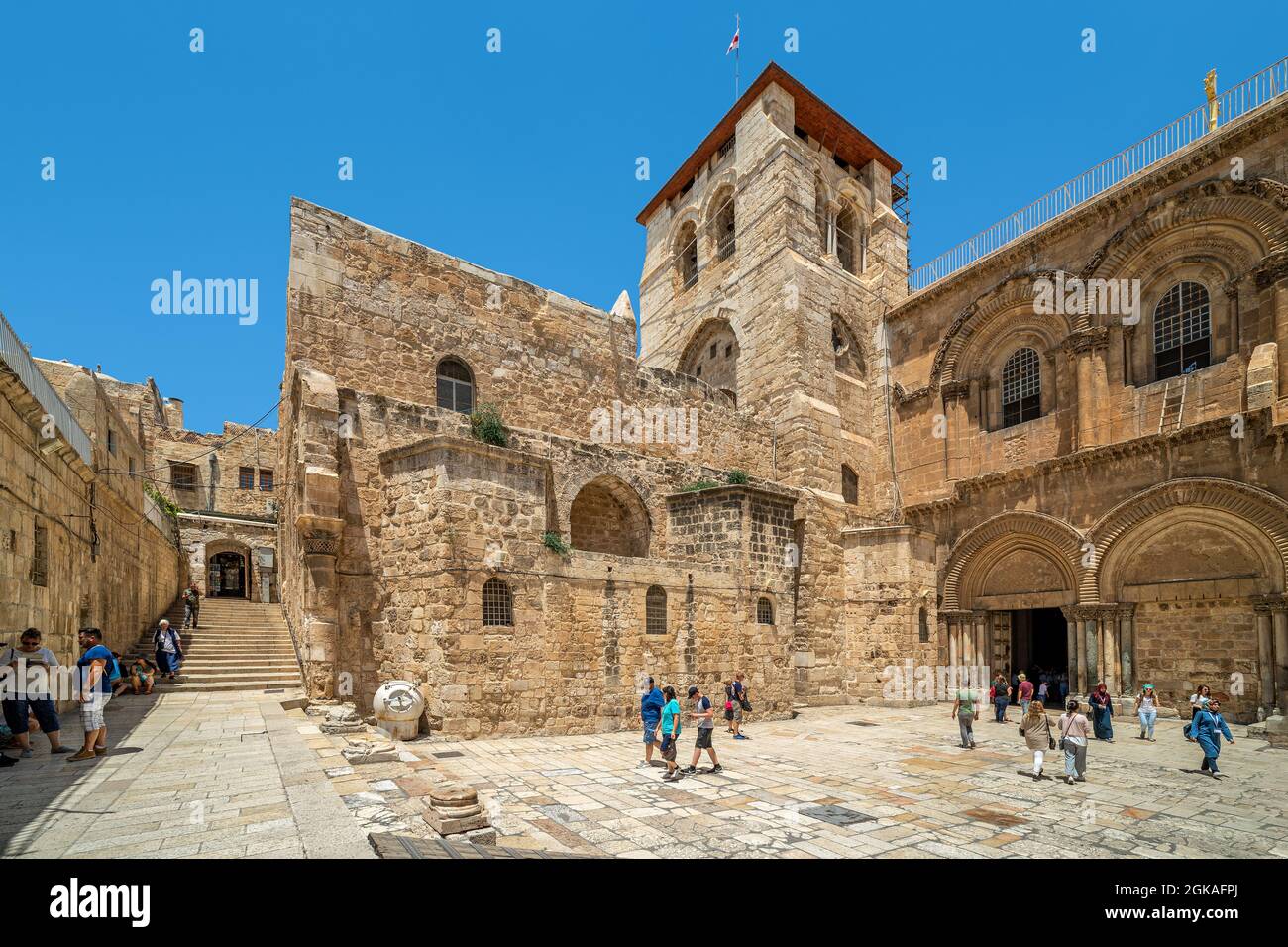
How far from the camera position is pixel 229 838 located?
5156 millimetres

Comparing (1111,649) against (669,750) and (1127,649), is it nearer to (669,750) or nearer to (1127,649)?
(1127,649)

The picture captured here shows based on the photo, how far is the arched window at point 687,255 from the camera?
28.2m

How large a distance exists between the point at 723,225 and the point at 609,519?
1513 cm

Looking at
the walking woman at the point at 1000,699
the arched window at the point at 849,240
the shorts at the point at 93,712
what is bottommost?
the walking woman at the point at 1000,699

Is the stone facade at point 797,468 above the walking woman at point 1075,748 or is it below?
above

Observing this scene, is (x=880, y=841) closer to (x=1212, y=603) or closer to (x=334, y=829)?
(x=334, y=829)

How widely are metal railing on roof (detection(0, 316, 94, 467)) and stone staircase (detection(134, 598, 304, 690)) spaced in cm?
496

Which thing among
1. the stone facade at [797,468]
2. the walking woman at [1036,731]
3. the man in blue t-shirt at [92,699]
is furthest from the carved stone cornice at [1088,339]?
the man in blue t-shirt at [92,699]

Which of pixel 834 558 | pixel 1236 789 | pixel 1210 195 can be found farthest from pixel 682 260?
pixel 1236 789

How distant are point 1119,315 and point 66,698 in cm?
2327

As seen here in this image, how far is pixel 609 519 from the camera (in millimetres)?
16953

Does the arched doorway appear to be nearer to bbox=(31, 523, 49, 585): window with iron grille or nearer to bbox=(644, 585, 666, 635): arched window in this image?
bbox=(31, 523, 49, 585): window with iron grille

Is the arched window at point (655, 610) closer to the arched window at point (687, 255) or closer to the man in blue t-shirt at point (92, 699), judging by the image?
the man in blue t-shirt at point (92, 699)

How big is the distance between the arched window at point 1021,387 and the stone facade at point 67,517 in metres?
21.6
